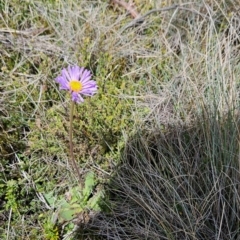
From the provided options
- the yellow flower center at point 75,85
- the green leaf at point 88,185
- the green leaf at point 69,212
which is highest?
the yellow flower center at point 75,85

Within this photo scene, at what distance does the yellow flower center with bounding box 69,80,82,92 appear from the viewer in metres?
1.33

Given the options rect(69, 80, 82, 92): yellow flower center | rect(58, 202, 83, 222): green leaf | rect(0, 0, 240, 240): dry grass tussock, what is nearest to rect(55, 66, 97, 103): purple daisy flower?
rect(69, 80, 82, 92): yellow flower center

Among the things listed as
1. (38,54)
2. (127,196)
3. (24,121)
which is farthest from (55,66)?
(127,196)

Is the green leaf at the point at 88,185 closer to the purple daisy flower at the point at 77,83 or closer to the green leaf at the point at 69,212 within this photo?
the green leaf at the point at 69,212

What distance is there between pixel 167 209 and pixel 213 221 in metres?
0.15

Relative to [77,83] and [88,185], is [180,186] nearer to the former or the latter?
[88,185]

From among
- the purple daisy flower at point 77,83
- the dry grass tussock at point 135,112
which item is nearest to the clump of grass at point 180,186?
the dry grass tussock at point 135,112

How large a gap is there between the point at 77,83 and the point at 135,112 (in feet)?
1.33

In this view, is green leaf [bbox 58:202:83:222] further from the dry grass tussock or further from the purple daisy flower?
the purple daisy flower

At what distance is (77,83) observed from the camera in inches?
53.7

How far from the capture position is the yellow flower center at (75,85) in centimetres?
133

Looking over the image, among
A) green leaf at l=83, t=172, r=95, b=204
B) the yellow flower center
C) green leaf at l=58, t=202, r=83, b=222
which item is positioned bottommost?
green leaf at l=58, t=202, r=83, b=222

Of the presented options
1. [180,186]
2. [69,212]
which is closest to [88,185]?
[69,212]

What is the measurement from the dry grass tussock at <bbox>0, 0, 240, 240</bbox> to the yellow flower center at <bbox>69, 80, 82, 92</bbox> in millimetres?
317
